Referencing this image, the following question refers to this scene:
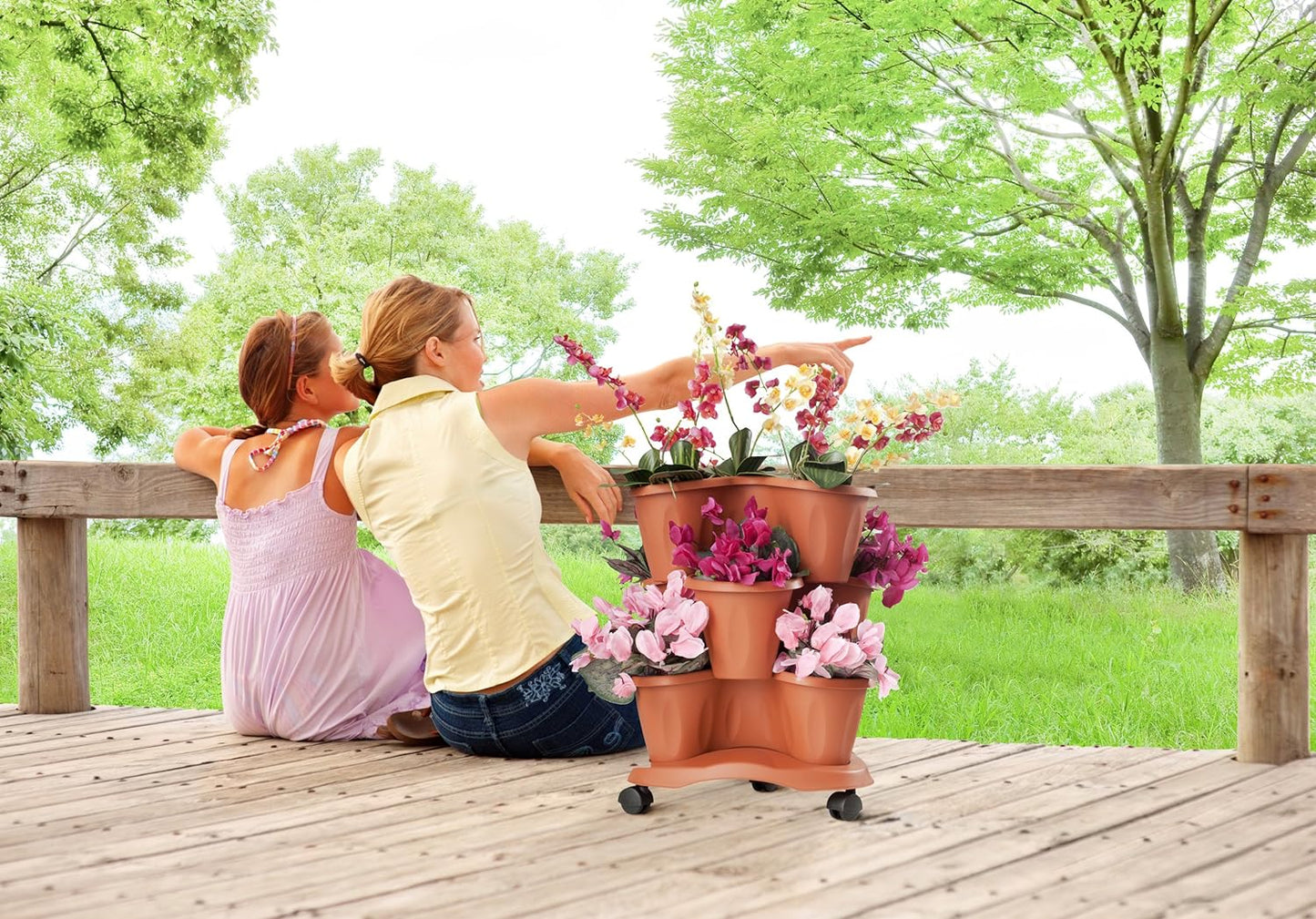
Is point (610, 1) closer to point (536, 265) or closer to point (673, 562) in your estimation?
point (536, 265)

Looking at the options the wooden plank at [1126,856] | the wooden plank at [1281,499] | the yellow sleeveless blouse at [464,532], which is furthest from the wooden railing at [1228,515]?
the yellow sleeveless blouse at [464,532]

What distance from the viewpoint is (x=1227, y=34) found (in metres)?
8.41

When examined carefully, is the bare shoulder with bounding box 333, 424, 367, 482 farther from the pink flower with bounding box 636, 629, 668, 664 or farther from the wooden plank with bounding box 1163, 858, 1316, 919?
the wooden plank with bounding box 1163, 858, 1316, 919

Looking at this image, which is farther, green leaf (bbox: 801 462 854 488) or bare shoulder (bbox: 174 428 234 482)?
bare shoulder (bbox: 174 428 234 482)

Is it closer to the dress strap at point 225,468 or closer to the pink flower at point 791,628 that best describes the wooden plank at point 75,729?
the dress strap at point 225,468

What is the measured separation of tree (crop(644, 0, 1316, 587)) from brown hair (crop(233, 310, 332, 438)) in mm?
5766

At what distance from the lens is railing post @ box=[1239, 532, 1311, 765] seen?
8.18 ft

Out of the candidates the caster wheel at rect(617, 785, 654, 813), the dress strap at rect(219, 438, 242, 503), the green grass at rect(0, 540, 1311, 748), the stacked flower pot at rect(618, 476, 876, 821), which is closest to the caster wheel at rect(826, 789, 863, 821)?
the stacked flower pot at rect(618, 476, 876, 821)

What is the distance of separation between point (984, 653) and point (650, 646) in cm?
560

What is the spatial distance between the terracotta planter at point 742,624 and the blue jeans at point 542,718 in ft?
1.29

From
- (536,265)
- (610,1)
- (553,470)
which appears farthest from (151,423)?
(553,470)

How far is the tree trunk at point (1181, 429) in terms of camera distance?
7996 millimetres

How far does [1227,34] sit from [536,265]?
34.1ft

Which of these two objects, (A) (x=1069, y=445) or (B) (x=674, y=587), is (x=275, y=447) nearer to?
(B) (x=674, y=587)
